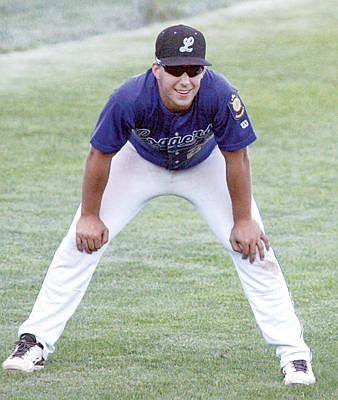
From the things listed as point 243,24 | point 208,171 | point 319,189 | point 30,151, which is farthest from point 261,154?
point 208,171

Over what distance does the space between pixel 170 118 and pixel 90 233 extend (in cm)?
65

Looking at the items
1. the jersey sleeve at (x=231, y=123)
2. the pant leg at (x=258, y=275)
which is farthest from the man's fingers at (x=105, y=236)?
the jersey sleeve at (x=231, y=123)

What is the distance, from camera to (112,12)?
53.5 feet

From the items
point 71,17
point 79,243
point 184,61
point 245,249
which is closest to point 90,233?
point 79,243

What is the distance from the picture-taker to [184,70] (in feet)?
14.7

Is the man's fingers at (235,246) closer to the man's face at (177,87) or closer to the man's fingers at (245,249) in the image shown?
the man's fingers at (245,249)

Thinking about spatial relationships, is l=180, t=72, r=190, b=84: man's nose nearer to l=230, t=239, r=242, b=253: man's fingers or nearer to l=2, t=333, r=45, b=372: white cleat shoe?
l=230, t=239, r=242, b=253: man's fingers

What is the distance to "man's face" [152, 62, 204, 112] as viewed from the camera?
4.50 meters

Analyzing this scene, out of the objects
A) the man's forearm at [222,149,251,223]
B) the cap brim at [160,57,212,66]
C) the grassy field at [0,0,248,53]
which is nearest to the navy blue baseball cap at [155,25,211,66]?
the cap brim at [160,57,212,66]

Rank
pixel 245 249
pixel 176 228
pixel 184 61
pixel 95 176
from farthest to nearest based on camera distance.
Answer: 1. pixel 176 228
2. pixel 245 249
3. pixel 95 176
4. pixel 184 61

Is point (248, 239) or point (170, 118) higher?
point (170, 118)

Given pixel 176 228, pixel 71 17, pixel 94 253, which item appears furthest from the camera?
pixel 71 17

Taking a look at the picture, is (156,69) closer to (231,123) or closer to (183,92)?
(183,92)

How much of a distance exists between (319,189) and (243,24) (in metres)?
6.82
